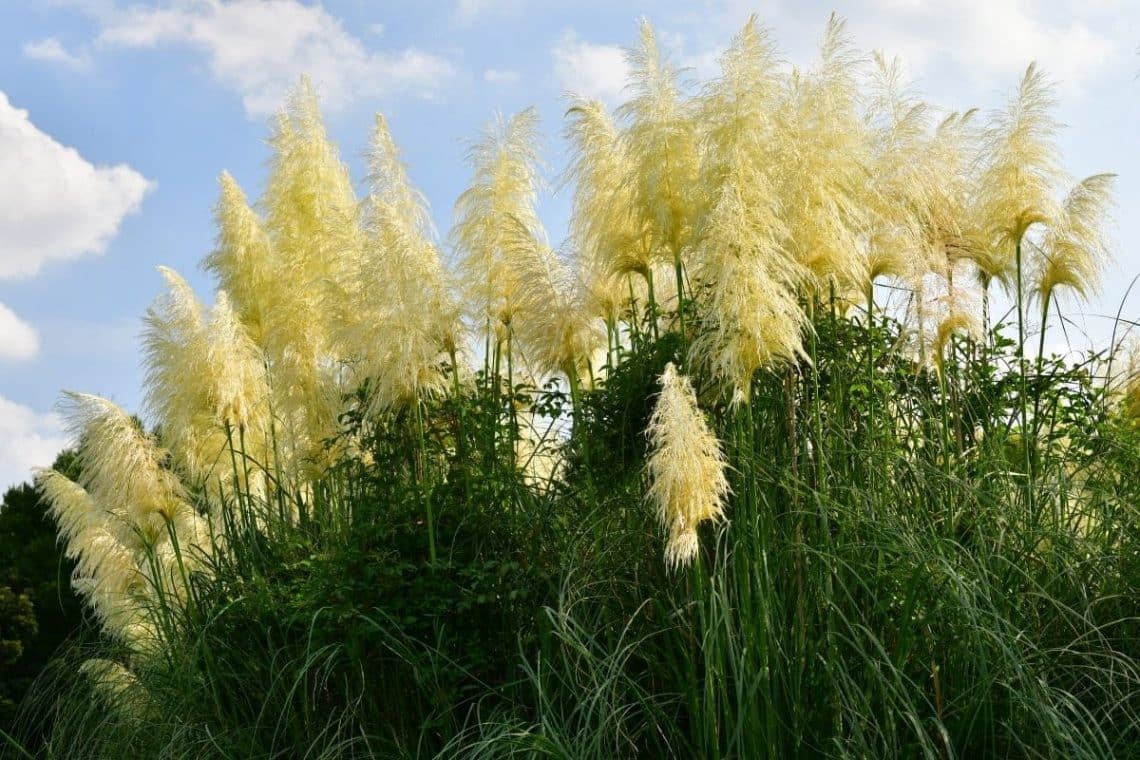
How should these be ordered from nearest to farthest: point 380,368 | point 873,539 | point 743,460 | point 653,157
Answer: point 743,460, point 873,539, point 653,157, point 380,368

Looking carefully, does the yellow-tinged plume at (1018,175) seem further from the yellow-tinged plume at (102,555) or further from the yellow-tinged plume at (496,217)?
the yellow-tinged plume at (102,555)

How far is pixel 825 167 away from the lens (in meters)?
4.82

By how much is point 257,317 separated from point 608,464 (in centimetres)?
287

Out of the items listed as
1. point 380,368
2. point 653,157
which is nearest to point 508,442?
point 380,368

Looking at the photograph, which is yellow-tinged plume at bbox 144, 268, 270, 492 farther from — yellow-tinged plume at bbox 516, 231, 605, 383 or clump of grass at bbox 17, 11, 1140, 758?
yellow-tinged plume at bbox 516, 231, 605, 383

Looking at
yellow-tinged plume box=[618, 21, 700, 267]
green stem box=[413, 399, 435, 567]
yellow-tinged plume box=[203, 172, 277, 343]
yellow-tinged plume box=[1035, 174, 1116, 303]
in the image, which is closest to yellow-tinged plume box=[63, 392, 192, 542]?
yellow-tinged plume box=[203, 172, 277, 343]

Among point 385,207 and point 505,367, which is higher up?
point 385,207

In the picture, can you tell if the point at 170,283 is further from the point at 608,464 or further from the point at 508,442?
the point at 608,464

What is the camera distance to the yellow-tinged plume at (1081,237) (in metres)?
6.05

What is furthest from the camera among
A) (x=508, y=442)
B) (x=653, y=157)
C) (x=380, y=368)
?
(x=508, y=442)

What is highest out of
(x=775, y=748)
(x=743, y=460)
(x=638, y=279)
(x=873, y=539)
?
(x=638, y=279)

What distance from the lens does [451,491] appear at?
6047 millimetres

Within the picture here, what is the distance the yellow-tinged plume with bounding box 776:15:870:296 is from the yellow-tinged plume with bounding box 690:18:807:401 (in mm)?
84

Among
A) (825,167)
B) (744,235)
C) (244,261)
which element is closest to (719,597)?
(744,235)
